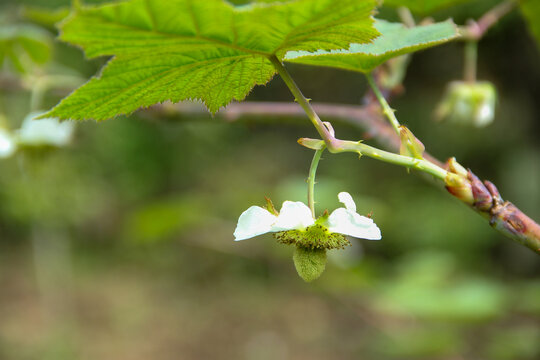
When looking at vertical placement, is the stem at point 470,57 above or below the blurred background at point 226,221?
below

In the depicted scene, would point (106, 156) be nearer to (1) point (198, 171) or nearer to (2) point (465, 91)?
(1) point (198, 171)

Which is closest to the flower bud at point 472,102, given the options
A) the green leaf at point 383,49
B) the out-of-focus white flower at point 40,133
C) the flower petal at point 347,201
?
the green leaf at point 383,49

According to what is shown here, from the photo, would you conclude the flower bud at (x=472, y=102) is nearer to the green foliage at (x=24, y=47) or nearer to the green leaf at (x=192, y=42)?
the green leaf at (x=192, y=42)

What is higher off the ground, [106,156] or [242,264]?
[106,156]

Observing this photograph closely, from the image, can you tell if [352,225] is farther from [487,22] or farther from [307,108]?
[487,22]

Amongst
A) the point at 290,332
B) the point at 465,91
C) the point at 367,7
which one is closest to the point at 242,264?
the point at 290,332

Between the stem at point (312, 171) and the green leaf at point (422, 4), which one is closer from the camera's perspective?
the stem at point (312, 171)

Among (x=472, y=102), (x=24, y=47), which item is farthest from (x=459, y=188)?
(x=24, y=47)
